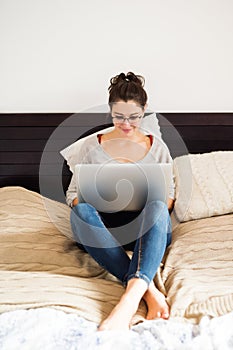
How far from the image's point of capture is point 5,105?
2664 mm

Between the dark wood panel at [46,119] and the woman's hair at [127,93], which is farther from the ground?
the woman's hair at [127,93]

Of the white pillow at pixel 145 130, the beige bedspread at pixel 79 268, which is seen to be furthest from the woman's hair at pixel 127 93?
the beige bedspread at pixel 79 268

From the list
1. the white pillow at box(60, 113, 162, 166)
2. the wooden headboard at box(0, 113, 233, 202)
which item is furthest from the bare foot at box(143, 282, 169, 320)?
the wooden headboard at box(0, 113, 233, 202)

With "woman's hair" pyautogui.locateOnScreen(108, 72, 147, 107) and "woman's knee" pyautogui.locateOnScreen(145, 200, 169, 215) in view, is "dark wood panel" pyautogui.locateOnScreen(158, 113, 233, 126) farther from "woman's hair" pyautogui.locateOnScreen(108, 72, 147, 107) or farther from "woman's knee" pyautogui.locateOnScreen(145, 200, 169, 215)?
"woman's knee" pyautogui.locateOnScreen(145, 200, 169, 215)

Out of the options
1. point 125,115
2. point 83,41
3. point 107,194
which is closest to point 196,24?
point 83,41

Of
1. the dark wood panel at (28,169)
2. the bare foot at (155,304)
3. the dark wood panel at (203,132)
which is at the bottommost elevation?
the bare foot at (155,304)

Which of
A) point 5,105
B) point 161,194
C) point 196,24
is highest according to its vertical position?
point 196,24

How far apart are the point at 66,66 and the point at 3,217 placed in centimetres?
86

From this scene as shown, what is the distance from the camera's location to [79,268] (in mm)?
1790

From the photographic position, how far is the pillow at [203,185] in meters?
2.19

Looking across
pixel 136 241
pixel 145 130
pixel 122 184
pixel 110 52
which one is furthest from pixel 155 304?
pixel 110 52

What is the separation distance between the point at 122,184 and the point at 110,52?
112cm

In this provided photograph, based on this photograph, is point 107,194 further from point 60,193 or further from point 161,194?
point 60,193

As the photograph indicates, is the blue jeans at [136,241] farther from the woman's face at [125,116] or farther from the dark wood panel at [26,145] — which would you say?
the dark wood panel at [26,145]
